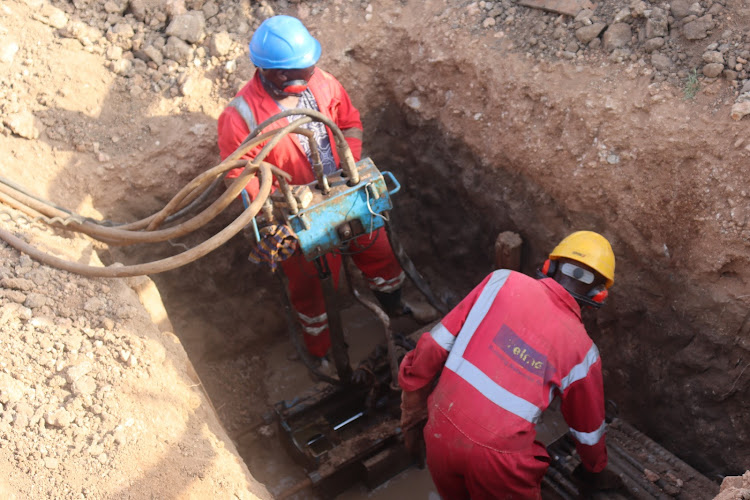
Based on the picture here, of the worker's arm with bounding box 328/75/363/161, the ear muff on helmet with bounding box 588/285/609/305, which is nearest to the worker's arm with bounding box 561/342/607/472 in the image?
the ear muff on helmet with bounding box 588/285/609/305

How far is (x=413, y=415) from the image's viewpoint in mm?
3209

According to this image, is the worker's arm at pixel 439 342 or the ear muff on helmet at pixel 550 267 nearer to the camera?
the worker's arm at pixel 439 342

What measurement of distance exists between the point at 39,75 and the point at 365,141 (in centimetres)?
226

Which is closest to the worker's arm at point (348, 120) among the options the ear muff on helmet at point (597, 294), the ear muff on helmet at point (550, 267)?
the ear muff on helmet at point (550, 267)

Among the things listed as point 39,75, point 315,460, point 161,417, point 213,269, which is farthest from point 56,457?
point 39,75

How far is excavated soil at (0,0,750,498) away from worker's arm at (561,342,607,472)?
95 centimetres

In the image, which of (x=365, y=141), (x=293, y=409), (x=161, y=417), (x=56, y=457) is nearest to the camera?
(x=56, y=457)

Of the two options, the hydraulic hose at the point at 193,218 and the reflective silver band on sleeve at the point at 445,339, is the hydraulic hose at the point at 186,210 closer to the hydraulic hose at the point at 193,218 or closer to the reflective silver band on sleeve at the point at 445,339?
the hydraulic hose at the point at 193,218

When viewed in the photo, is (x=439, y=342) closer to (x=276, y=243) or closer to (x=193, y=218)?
(x=276, y=243)

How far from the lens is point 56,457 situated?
94.6 inches

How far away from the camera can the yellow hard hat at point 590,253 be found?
9.94ft

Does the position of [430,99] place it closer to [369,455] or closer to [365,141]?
[365,141]

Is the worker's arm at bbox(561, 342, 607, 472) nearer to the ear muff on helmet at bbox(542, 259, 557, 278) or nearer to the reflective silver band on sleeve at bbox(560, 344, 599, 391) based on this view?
the reflective silver band on sleeve at bbox(560, 344, 599, 391)

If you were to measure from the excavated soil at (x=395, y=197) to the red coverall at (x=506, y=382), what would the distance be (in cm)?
95
